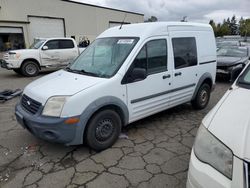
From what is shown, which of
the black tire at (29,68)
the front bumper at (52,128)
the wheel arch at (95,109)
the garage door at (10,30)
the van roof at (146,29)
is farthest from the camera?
the garage door at (10,30)

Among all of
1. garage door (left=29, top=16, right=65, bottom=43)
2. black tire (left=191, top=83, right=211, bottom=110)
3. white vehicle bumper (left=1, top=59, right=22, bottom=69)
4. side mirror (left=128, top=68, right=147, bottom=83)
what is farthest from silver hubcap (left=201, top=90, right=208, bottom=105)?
garage door (left=29, top=16, right=65, bottom=43)

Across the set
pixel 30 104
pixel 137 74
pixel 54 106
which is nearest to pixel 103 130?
pixel 54 106

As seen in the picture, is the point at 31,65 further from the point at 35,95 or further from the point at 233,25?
the point at 233,25

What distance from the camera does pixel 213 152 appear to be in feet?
5.76

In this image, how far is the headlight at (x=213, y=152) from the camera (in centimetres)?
162

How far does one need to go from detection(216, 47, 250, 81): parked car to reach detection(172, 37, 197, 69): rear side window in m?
3.74

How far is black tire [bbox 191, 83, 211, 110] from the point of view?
17.1 feet

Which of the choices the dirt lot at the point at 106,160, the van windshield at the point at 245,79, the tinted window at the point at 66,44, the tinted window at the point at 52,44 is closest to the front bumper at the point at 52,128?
the dirt lot at the point at 106,160

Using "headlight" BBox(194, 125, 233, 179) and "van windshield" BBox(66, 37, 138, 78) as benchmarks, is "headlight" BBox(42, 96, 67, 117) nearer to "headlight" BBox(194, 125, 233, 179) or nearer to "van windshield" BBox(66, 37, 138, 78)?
"van windshield" BBox(66, 37, 138, 78)

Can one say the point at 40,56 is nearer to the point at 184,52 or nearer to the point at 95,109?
the point at 184,52

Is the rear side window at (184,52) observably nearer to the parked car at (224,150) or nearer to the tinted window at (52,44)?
the parked car at (224,150)

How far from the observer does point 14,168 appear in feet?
10.2

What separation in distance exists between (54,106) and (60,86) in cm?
40

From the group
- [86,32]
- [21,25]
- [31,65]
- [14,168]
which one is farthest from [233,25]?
[14,168]
